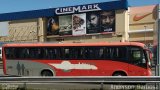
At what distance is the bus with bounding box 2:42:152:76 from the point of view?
21.7 m

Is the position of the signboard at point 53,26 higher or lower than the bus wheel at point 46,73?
higher

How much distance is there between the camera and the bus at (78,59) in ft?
71.1

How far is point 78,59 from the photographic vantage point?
922 inches

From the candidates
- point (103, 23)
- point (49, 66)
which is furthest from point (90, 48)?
point (103, 23)

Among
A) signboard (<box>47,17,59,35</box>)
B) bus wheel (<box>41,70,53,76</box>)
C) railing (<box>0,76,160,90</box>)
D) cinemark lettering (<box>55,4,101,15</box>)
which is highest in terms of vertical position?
cinemark lettering (<box>55,4,101,15</box>)

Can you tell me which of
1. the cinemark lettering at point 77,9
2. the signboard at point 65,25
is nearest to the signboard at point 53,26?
the signboard at point 65,25

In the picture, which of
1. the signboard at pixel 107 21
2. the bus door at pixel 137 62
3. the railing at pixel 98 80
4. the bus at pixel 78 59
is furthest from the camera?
the signboard at pixel 107 21

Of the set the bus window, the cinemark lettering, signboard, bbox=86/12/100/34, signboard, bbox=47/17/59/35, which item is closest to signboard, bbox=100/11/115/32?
signboard, bbox=86/12/100/34

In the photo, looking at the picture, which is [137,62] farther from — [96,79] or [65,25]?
[65,25]

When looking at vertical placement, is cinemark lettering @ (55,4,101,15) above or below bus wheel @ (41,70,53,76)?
above

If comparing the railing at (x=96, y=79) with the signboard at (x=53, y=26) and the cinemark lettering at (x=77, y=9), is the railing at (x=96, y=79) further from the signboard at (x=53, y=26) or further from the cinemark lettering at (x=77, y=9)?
the signboard at (x=53, y=26)

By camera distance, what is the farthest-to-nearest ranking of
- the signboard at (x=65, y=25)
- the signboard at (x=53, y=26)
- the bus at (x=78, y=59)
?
the signboard at (x=53, y=26) < the signboard at (x=65, y=25) < the bus at (x=78, y=59)

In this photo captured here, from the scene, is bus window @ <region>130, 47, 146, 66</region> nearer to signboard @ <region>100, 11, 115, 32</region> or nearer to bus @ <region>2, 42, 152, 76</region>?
bus @ <region>2, 42, 152, 76</region>

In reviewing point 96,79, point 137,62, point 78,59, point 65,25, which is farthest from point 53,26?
point 96,79
